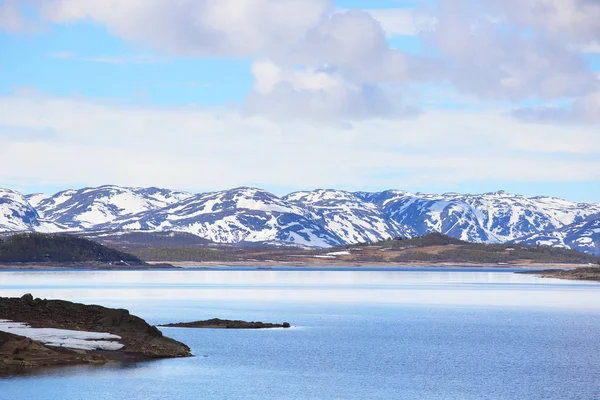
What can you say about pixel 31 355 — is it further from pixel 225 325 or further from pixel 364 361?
pixel 225 325

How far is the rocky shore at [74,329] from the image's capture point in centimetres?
7169

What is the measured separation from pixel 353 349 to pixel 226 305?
2781 inches

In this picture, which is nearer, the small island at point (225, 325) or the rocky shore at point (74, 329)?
the rocky shore at point (74, 329)

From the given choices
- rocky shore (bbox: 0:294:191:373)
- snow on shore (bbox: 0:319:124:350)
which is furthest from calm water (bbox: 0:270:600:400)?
snow on shore (bbox: 0:319:124:350)

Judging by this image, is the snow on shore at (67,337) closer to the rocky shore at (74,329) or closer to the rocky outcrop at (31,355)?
the rocky shore at (74,329)

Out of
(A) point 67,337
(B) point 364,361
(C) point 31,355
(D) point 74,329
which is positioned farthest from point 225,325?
(C) point 31,355

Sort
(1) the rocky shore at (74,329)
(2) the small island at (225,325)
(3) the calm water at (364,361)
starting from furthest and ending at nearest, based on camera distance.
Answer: (2) the small island at (225,325) → (1) the rocky shore at (74,329) → (3) the calm water at (364,361)

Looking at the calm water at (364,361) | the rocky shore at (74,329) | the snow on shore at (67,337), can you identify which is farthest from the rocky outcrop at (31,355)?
the calm water at (364,361)

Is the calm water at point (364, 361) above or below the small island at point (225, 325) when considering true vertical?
below

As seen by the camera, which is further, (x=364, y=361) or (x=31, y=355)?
(x=364, y=361)

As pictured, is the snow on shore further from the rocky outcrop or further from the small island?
the small island

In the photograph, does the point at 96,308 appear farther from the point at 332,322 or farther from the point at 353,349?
the point at 332,322

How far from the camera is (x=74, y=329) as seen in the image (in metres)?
85.7

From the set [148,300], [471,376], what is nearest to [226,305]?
[148,300]
